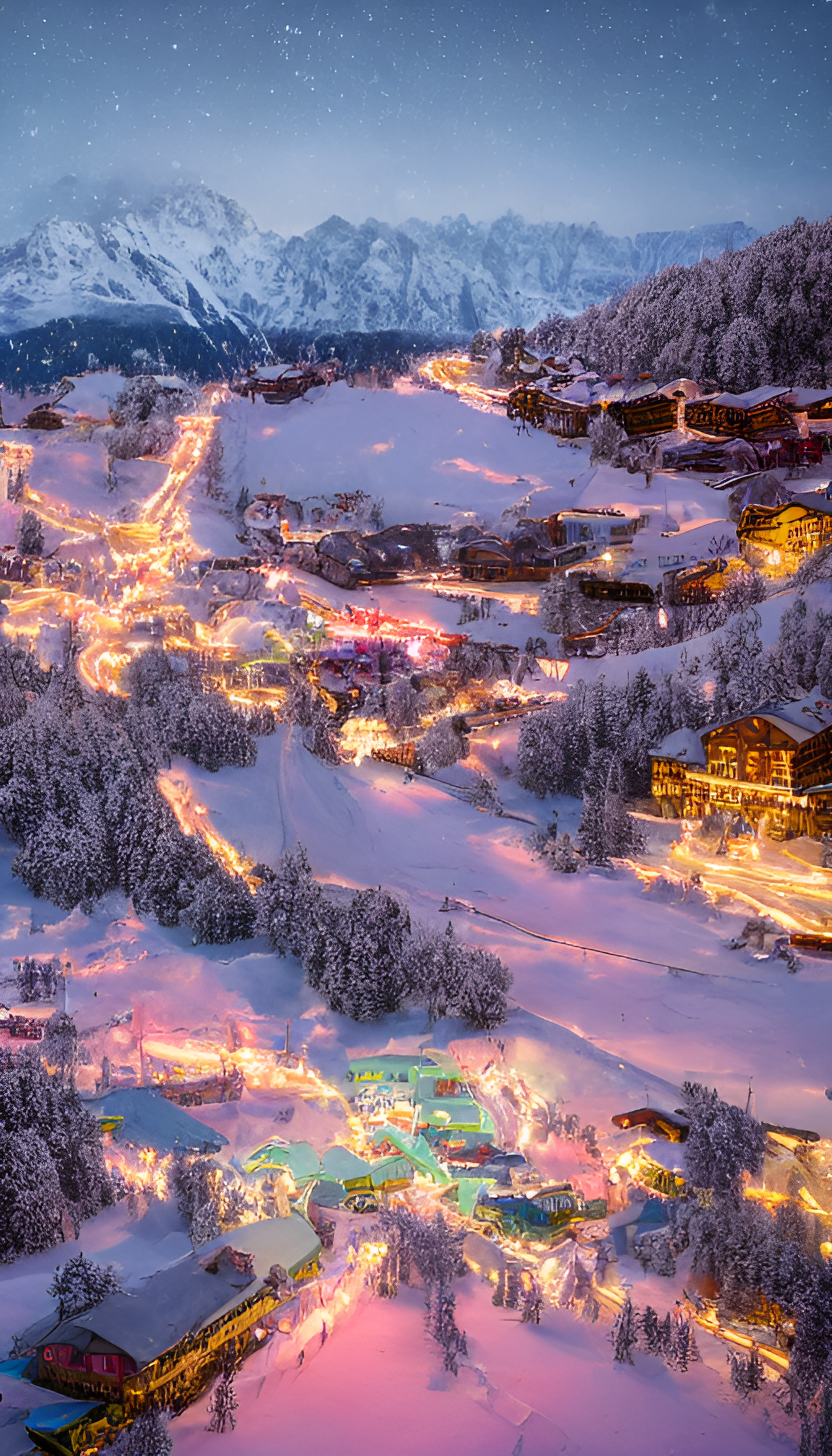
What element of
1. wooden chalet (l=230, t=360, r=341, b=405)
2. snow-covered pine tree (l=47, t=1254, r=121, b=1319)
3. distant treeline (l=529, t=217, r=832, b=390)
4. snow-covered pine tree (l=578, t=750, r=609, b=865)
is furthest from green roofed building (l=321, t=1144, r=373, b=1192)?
distant treeline (l=529, t=217, r=832, b=390)

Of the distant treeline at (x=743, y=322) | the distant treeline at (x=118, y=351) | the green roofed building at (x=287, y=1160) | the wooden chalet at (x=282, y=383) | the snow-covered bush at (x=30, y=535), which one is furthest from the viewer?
the distant treeline at (x=118, y=351)

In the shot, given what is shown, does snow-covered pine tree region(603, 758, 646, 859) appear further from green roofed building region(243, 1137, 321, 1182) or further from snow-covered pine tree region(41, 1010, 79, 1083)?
snow-covered pine tree region(41, 1010, 79, 1083)

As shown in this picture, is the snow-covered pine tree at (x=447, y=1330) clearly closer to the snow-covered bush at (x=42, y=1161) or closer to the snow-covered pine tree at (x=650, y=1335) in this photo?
the snow-covered pine tree at (x=650, y=1335)

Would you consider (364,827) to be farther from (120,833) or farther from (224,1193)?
(224,1193)

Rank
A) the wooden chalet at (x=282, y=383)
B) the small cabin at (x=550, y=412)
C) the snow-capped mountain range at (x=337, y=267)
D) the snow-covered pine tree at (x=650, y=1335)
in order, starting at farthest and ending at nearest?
the snow-capped mountain range at (x=337, y=267)
the wooden chalet at (x=282, y=383)
the small cabin at (x=550, y=412)
the snow-covered pine tree at (x=650, y=1335)

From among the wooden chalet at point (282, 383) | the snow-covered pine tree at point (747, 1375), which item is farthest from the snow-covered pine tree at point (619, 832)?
the wooden chalet at point (282, 383)

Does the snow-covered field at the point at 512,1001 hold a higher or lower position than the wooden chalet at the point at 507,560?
lower
